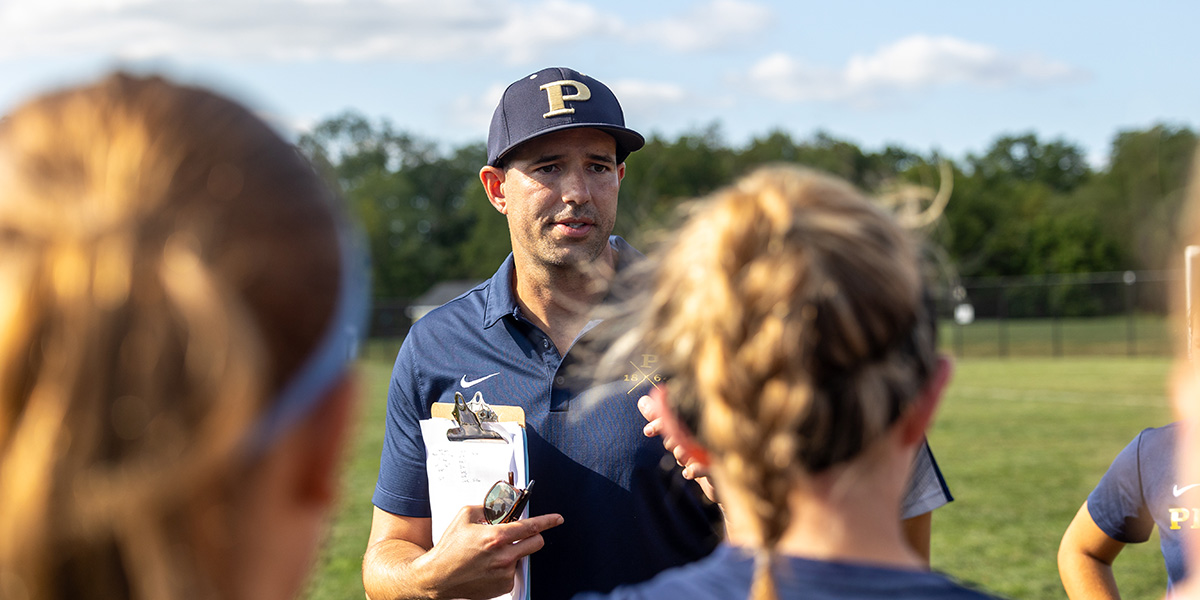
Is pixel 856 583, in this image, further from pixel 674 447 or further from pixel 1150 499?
pixel 1150 499

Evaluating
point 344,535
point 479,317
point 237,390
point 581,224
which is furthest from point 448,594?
point 344,535

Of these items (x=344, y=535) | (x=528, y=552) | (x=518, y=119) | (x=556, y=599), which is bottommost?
(x=344, y=535)

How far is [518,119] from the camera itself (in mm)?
3248

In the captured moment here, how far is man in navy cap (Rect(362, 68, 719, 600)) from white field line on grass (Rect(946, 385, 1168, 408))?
19.2 meters

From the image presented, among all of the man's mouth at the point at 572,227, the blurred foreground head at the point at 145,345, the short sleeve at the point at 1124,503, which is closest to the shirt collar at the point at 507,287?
the man's mouth at the point at 572,227

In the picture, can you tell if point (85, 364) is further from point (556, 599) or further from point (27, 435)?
point (556, 599)

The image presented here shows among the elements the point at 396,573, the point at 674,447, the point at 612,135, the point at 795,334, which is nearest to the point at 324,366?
the point at 795,334

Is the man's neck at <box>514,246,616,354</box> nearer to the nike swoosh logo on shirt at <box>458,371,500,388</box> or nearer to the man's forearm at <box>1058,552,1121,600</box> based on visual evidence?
the nike swoosh logo on shirt at <box>458,371,500,388</box>

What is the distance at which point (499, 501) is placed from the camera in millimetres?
2834

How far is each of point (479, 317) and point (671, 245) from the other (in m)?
1.81

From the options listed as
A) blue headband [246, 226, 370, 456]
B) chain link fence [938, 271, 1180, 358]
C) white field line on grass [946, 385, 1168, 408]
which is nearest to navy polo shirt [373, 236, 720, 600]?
blue headband [246, 226, 370, 456]

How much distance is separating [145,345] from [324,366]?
0.25 metres

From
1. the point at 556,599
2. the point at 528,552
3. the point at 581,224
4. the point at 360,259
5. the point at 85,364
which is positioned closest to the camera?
the point at 85,364

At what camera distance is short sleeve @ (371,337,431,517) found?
10.4ft
